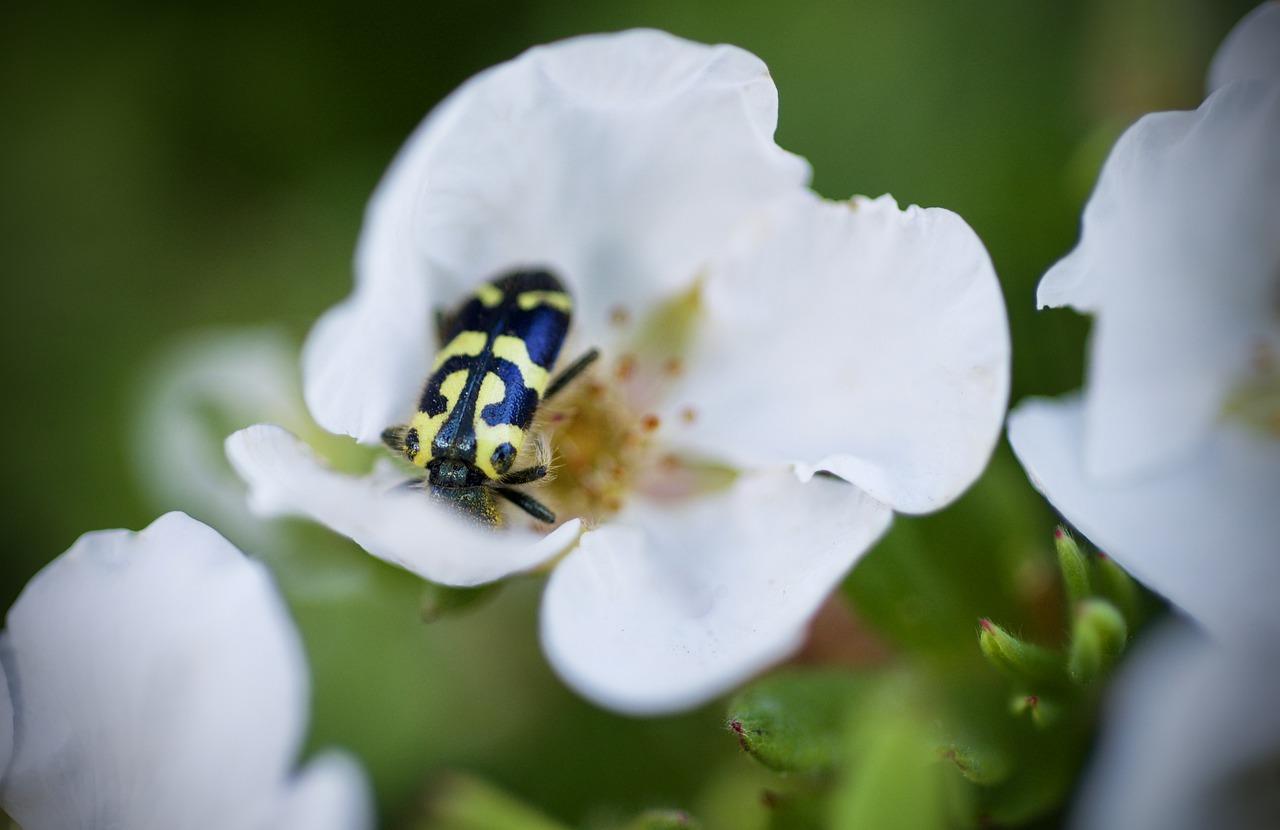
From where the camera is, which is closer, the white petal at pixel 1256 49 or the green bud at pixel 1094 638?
the green bud at pixel 1094 638

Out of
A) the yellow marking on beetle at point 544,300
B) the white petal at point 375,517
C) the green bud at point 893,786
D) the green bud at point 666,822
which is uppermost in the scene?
the yellow marking on beetle at point 544,300

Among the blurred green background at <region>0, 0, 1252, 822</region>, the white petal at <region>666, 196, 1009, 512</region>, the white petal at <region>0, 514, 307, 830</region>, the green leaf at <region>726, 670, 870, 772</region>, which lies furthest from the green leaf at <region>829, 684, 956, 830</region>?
the white petal at <region>0, 514, 307, 830</region>

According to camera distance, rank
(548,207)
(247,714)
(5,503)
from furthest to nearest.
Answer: (5,503) < (548,207) < (247,714)

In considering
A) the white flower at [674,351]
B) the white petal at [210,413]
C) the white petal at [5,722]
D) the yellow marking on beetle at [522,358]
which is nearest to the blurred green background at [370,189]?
the white petal at [210,413]

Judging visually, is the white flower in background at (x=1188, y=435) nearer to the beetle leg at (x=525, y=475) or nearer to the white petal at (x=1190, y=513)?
the white petal at (x=1190, y=513)

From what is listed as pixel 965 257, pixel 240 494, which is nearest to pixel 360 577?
pixel 240 494

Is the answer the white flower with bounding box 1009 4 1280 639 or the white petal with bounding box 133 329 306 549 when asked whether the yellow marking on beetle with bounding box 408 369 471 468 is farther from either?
the white flower with bounding box 1009 4 1280 639

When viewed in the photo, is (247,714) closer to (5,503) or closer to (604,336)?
(604,336)
